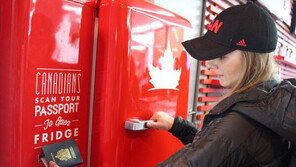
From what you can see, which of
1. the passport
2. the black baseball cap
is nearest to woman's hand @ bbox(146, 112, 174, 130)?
Answer: the passport

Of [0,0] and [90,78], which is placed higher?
[0,0]

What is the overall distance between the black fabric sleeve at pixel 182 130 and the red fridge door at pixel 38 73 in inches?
19.4

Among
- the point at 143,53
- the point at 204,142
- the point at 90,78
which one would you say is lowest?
the point at 204,142

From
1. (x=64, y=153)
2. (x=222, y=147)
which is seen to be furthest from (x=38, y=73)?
(x=222, y=147)

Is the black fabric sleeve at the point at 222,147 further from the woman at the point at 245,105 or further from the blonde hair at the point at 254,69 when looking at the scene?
the blonde hair at the point at 254,69

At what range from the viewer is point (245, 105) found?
67cm

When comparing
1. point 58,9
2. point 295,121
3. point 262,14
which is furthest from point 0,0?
point 295,121

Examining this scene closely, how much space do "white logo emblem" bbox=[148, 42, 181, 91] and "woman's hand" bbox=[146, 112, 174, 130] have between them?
131mm

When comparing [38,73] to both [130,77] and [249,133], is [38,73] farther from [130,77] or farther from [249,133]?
[249,133]

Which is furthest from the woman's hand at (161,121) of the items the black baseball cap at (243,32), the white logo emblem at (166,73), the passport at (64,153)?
the black baseball cap at (243,32)

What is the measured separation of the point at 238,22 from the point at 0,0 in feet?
2.52

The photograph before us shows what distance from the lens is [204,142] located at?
68 centimetres

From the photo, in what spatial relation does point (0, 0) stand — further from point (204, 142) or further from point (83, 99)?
point (204, 142)

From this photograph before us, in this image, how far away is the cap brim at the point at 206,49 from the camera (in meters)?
0.78
